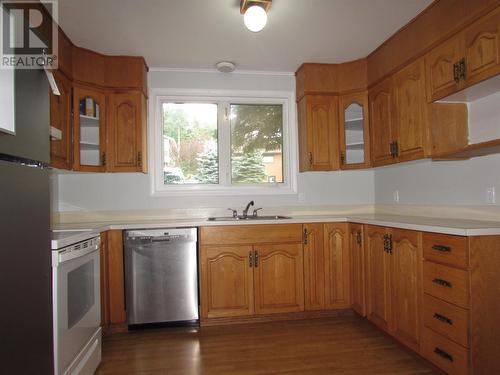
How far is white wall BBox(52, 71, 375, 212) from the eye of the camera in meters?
3.10

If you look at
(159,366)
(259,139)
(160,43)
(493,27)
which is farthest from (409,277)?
(160,43)

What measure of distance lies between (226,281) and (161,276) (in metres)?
0.55

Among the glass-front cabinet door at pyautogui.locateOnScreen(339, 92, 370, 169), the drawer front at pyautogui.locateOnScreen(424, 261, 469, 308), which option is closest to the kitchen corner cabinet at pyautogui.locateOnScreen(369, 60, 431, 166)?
the glass-front cabinet door at pyautogui.locateOnScreen(339, 92, 370, 169)

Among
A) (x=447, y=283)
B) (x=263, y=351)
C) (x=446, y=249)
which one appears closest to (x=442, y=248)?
(x=446, y=249)

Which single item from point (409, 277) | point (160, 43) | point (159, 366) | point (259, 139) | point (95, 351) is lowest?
point (159, 366)

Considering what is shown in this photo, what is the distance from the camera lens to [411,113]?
2467 mm

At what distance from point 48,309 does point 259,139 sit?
257 cm

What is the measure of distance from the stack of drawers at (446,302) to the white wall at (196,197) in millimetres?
1537

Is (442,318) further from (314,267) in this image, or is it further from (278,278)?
(278,278)

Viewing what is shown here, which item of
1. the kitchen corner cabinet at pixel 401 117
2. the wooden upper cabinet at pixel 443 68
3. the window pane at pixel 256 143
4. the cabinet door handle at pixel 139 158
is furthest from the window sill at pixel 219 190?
the wooden upper cabinet at pixel 443 68

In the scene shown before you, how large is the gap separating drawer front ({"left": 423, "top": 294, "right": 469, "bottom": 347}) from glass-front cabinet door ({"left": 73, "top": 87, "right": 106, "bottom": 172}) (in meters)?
2.76

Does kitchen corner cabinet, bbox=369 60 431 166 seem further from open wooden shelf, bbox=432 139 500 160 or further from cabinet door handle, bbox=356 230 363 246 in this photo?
cabinet door handle, bbox=356 230 363 246

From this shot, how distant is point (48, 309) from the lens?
4.59 feet

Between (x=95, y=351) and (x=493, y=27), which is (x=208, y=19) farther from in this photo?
(x=95, y=351)
